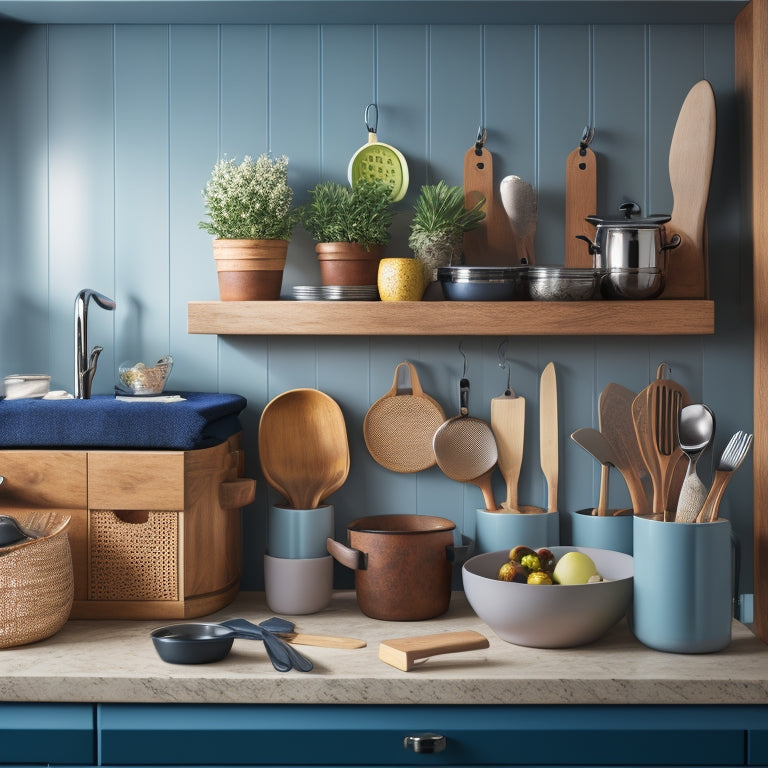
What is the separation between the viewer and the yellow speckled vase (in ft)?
5.50

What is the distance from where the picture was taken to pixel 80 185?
1843 mm

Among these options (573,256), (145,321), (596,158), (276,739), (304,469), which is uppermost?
(596,158)

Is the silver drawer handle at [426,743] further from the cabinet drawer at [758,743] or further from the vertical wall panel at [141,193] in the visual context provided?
the vertical wall panel at [141,193]

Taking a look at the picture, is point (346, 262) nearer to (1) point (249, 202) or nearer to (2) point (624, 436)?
(1) point (249, 202)

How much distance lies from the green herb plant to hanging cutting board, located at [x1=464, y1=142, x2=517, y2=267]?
0.56 ft

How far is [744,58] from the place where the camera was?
174cm

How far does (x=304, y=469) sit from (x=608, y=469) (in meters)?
0.62

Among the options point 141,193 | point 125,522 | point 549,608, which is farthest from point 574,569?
point 141,193

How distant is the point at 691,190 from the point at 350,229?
2.19ft

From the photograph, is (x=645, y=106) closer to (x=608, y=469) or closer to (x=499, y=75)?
(x=499, y=75)

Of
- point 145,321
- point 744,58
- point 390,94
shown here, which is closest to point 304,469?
point 145,321

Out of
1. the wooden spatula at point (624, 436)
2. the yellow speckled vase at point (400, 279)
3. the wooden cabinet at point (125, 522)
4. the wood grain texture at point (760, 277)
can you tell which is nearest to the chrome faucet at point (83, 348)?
the wooden cabinet at point (125, 522)

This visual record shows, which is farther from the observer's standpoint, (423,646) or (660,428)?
(660,428)

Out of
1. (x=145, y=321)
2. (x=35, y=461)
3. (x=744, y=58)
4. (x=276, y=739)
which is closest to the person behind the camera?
(x=276, y=739)
